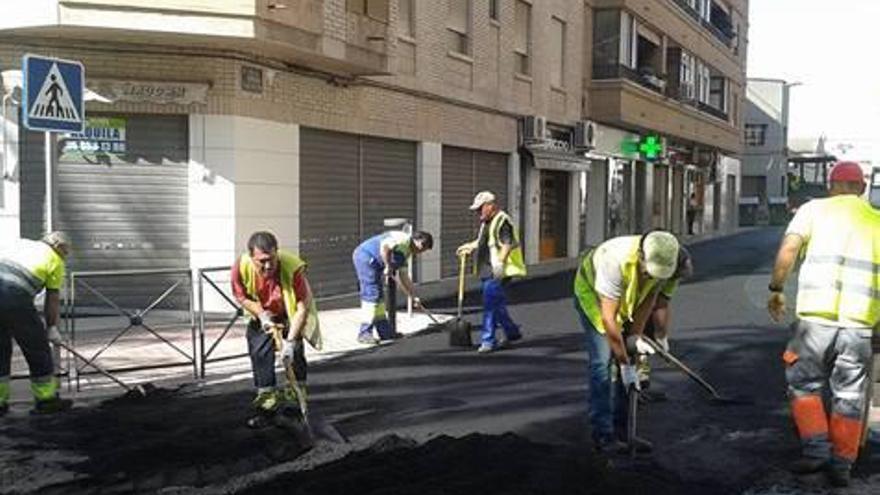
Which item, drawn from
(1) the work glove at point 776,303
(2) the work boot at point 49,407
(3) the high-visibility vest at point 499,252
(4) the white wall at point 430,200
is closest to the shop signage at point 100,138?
(3) the high-visibility vest at point 499,252

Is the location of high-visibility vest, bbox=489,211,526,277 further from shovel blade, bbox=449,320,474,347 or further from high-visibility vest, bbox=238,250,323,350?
high-visibility vest, bbox=238,250,323,350

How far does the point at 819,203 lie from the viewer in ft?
19.1

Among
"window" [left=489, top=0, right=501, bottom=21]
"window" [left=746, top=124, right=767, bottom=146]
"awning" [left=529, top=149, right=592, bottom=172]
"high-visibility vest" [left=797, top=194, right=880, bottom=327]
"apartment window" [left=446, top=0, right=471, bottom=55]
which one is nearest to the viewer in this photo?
"high-visibility vest" [left=797, top=194, right=880, bottom=327]

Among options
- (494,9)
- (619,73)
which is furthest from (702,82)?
(494,9)

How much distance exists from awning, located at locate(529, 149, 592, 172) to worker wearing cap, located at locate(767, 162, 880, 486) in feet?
54.7

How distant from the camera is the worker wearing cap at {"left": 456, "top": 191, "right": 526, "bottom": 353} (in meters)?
10.2

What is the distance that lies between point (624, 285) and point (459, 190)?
1377cm

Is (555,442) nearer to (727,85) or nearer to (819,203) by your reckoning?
(819,203)

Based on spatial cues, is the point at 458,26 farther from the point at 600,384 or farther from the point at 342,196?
the point at 600,384

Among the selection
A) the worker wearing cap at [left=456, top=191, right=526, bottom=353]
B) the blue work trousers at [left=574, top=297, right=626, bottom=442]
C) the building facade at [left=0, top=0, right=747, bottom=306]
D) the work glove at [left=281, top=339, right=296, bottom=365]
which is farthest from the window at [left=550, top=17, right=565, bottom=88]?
the blue work trousers at [left=574, top=297, right=626, bottom=442]

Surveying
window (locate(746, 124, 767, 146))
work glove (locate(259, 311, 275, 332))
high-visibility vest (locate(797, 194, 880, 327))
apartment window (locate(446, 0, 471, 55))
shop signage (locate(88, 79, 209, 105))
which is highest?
window (locate(746, 124, 767, 146))

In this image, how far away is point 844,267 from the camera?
5.60m

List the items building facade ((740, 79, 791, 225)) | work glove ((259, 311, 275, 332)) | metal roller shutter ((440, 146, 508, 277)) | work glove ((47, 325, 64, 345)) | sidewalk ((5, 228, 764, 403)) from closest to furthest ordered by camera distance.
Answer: work glove ((259, 311, 275, 332)) < work glove ((47, 325, 64, 345)) < sidewalk ((5, 228, 764, 403)) < metal roller shutter ((440, 146, 508, 277)) < building facade ((740, 79, 791, 225))

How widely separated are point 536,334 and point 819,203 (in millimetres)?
5990
